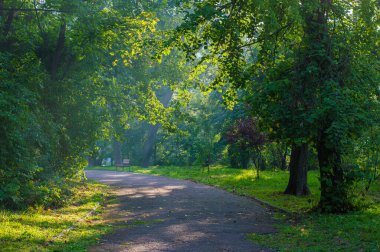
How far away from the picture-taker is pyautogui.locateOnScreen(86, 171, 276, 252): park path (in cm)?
947

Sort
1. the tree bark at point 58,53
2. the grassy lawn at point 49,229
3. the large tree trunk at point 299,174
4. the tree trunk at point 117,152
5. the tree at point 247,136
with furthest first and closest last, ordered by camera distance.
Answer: the tree trunk at point 117,152
the tree at point 247,136
the large tree trunk at point 299,174
the tree bark at point 58,53
the grassy lawn at point 49,229

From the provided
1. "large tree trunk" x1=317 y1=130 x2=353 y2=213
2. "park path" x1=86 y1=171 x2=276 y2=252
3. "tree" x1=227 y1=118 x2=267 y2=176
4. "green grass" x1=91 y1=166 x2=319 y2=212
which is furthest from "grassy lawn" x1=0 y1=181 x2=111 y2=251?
"tree" x1=227 y1=118 x2=267 y2=176

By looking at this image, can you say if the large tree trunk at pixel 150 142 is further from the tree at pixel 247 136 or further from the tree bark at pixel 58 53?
the tree bark at pixel 58 53

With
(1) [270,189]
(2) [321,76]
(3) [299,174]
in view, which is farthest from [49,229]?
(1) [270,189]

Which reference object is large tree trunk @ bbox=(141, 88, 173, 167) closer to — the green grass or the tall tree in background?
the green grass

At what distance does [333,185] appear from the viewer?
1339 centimetres

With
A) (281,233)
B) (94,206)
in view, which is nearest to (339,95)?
(281,233)

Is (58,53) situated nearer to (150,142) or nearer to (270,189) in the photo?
(270,189)

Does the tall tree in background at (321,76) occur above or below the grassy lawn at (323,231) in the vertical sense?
above

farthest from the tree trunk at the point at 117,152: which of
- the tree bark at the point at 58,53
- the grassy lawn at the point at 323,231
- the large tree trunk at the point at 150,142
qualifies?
the grassy lawn at the point at 323,231

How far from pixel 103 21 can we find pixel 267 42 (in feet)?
19.6

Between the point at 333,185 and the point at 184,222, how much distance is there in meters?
4.31

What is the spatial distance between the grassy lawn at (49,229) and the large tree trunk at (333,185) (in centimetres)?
604

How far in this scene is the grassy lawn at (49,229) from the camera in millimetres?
9156
